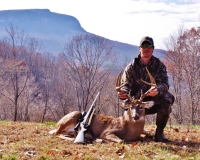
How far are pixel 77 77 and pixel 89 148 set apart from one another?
2843 centimetres

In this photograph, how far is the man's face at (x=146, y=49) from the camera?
20.6 ft

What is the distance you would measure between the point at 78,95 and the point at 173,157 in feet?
99.2

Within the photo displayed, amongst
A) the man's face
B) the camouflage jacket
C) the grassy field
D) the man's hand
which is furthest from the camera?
the camouflage jacket

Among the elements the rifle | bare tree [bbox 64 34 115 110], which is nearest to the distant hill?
bare tree [bbox 64 34 115 110]

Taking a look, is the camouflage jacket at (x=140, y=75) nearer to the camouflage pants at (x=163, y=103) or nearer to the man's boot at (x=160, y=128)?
the camouflage pants at (x=163, y=103)

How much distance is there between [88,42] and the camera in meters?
32.0

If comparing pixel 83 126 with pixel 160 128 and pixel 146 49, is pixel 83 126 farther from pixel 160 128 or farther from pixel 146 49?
pixel 146 49

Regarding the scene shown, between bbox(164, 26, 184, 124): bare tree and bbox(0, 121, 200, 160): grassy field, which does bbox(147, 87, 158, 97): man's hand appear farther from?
bbox(164, 26, 184, 124): bare tree

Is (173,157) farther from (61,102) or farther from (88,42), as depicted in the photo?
(61,102)

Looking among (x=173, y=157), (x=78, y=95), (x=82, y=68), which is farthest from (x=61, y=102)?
(x=173, y=157)

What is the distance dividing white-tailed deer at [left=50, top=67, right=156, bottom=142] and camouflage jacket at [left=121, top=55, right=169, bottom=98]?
0.29m

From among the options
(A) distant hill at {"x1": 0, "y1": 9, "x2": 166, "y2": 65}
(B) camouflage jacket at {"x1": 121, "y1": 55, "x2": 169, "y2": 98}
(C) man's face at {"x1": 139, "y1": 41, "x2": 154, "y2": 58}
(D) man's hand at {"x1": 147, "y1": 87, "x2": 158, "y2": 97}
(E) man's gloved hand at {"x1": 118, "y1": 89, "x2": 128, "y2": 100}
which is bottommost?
(E) man's gloved hand at {"x1": 118, "y1": 89, "x2": 128, "y2": 100}

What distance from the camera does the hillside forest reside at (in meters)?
29.1

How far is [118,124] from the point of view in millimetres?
6719
